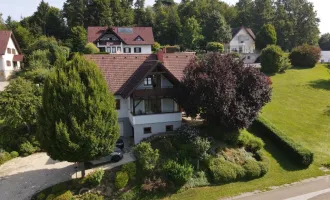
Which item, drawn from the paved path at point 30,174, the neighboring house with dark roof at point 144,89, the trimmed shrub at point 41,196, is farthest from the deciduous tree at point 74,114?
the neighboring house with dark roof at point 144,89

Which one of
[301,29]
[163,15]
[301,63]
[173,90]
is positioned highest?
[163,15]

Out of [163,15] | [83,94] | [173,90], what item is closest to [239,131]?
[173,90]

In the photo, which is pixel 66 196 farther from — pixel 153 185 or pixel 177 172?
pixel 177 172

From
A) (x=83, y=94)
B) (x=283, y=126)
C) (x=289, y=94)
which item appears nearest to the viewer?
(x=83, y=94)

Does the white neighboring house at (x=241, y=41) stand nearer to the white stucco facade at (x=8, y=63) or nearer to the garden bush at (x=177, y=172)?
the white stucco facade at (x=8, y=63)

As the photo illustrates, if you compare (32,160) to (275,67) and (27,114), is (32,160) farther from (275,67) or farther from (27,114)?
(275,67)

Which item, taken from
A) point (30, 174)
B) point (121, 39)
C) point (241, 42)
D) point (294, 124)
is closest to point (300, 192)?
point (294, 124)
